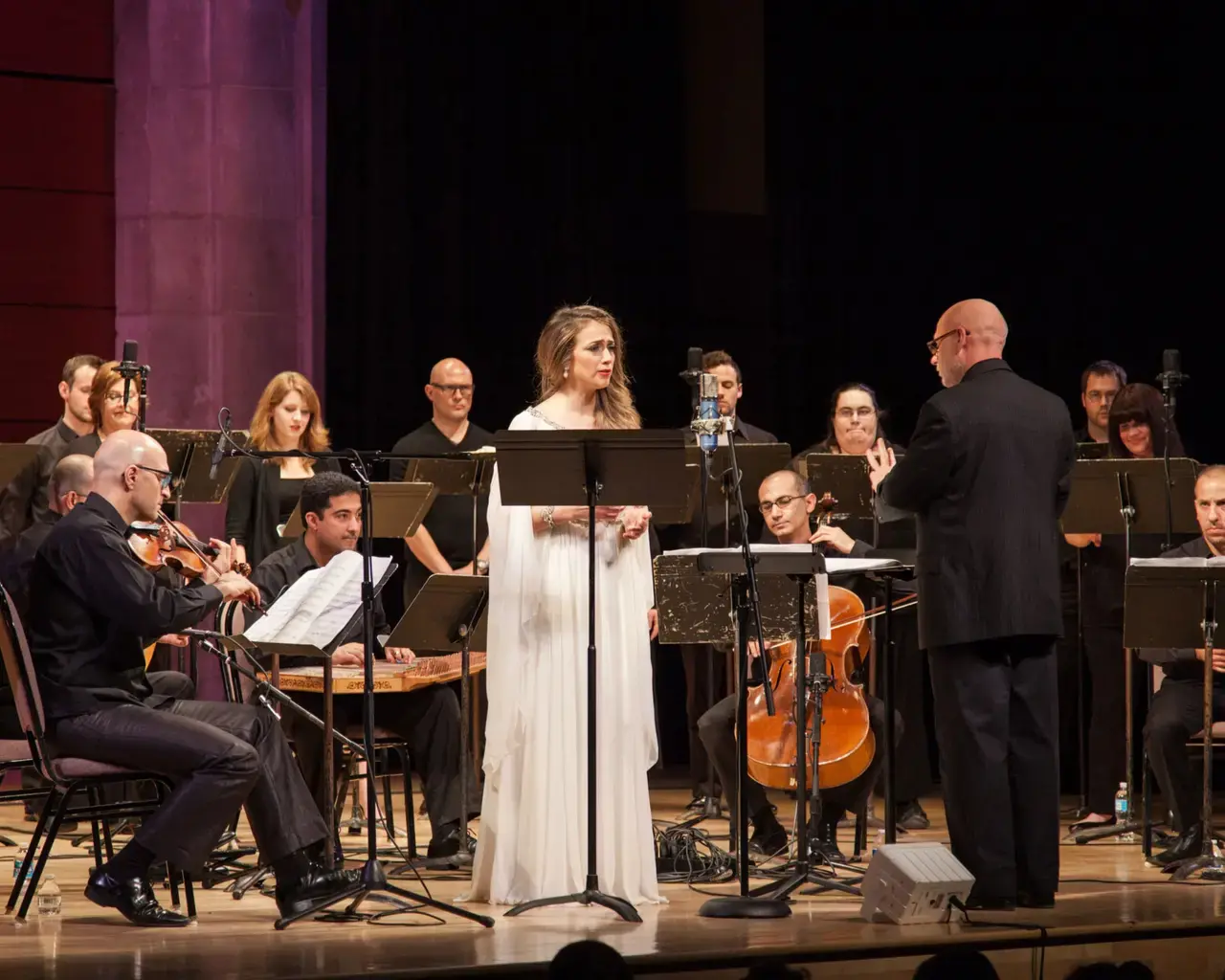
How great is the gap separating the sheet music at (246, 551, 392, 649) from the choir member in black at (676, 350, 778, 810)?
2389mm

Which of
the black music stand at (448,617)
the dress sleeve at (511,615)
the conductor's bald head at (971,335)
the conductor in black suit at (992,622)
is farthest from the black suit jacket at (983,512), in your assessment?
the black music stand at (448,617)

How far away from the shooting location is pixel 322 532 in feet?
20.2

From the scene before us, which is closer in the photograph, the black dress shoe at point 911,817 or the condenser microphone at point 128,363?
the condenser microphone at point 128,363

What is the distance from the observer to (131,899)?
4898 mm

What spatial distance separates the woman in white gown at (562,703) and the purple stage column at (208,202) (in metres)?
3.75

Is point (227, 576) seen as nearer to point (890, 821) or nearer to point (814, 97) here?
point (890, 821)

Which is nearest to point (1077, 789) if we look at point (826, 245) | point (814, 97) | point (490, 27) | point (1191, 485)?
point (1191, 485)

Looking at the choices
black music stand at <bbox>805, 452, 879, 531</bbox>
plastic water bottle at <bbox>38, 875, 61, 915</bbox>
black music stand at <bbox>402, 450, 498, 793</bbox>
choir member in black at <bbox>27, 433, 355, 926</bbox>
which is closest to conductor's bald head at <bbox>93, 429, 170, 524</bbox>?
choir member in black at <bbox>27, 433, 355, 926</bbox>

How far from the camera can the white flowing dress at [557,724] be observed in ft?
17.0

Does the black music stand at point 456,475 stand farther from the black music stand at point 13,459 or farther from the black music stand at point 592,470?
the black music stand at point 592,470

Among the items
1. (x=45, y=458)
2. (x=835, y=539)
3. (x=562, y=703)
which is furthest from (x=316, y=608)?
(x=45, y=458)

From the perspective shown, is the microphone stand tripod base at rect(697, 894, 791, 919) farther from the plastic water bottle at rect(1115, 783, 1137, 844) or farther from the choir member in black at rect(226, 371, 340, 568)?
the choir member in black at rect(226, 371, 340, 568)

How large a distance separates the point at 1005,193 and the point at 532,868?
209 inches

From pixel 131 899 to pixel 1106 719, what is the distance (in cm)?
381
